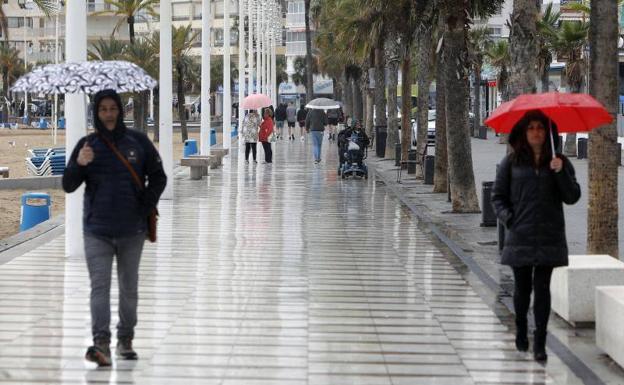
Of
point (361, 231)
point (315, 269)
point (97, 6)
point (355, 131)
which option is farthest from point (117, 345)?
point (97, 6)

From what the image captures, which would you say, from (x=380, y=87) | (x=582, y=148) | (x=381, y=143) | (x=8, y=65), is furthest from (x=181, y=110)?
(x=8, y=65)

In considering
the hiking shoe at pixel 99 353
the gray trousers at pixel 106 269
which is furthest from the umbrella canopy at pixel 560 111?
the hiking shoe at pixel 99 353

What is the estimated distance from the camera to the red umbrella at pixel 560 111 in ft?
28.3

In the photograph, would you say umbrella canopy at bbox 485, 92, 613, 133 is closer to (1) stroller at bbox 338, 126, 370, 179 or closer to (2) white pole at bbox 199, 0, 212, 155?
(1) stroller at bbox 338, 126, 370, 179

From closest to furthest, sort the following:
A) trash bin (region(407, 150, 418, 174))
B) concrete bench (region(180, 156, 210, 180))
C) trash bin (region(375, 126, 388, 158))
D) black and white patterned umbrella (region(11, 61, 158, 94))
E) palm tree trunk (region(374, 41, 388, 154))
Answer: black and white patterned umbrella (region(11, 61, 158, 94)) < concrete bench (region(180, 156, 210, 180)) < trash bin (region(407, 150, 418, 174)) < trash bin (region(375, 126, 388, 158)) < palm tree trunk (region(374, 41, 388, 154))

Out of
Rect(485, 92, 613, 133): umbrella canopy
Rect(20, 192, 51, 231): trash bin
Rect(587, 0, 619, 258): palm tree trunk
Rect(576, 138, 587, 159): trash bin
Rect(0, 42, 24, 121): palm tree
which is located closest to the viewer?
Rect(485, 92, 613, 133): umbrella canopy

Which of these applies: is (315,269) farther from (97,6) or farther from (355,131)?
(97,6)

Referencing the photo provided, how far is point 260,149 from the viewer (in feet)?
133

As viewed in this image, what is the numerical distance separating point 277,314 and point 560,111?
289cm

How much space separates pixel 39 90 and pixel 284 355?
2388 millimetres

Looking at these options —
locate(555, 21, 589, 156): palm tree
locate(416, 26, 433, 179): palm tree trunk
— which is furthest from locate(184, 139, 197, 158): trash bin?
locate(555, 21, 589, 156): palm tree

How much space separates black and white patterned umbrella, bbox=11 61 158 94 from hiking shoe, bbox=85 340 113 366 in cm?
163

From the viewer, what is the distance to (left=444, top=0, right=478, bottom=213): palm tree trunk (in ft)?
63.9

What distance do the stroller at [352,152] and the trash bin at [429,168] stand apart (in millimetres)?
1965
